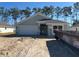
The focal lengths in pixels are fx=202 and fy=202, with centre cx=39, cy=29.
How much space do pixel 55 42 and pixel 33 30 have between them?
1.25 metres

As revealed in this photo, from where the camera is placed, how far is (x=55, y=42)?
9641 millimetres

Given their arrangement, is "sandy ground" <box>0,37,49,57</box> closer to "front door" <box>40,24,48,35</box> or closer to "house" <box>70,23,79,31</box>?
"front door" <box>40,24,48,35</box>

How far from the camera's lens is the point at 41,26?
907cm

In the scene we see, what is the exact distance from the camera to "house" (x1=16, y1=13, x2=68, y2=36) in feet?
28.4

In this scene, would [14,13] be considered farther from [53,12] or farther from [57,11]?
[57,11]

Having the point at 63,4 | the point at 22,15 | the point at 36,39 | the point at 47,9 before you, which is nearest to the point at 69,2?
the point at 63,4

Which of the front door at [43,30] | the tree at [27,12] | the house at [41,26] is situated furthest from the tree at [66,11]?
the tree at [27,12]

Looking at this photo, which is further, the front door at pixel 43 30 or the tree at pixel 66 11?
the front door at pixel 43 30

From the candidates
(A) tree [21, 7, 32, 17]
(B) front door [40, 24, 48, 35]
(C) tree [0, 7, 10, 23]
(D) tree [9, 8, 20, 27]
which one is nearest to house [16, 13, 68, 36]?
(B) front door [40, 24, 48, 35]

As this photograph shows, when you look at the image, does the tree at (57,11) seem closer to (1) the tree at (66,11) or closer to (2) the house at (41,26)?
(1) the tree at (66,11)

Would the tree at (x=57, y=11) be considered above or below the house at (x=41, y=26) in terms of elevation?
above

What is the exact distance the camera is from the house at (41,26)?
8648 millimetres

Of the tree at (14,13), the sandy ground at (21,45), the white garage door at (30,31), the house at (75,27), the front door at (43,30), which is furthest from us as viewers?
the white garage door at (30,31)

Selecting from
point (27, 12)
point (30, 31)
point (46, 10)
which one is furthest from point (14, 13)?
point (30, 31)
